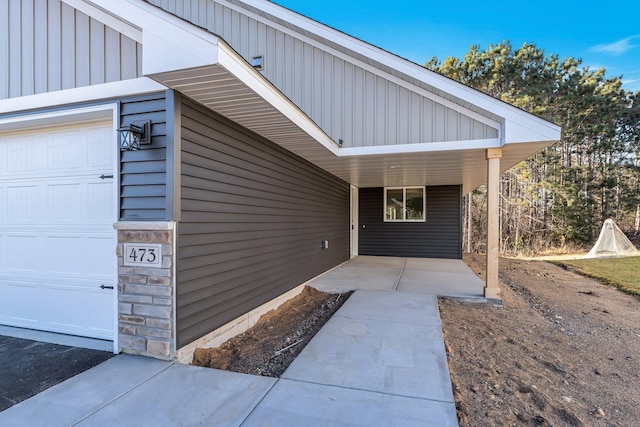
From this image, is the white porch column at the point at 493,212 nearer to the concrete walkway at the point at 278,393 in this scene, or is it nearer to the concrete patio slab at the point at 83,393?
the concrete walkway at the point at 278,393

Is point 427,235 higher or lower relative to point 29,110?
lower

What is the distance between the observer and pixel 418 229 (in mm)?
9664

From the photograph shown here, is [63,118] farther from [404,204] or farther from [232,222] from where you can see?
[404,204]

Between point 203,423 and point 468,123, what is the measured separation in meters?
4.61

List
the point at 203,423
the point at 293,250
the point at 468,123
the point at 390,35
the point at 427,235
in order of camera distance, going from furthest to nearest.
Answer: the point at 390,35 → the point at 427,235 → the point at 293,250 → the point at 468,123 → the point at 203,423

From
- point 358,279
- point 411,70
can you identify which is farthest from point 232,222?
point 358,279

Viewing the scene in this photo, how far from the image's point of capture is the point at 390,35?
38.9 feet

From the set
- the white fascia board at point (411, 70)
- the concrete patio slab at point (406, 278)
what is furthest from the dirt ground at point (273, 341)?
the white fascia board at point (411, 70)

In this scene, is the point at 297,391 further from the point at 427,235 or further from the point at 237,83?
the point at 427,235

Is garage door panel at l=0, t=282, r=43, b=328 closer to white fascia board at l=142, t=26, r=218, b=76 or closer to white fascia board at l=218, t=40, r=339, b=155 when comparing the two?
white fascia board at l=142, t=26, r=218, b=76

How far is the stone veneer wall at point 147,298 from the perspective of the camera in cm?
258

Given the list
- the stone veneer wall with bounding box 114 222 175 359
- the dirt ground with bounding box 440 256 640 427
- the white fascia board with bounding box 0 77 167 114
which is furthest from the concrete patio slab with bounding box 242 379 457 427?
the white fascia board with bounding box 0 77 167 114

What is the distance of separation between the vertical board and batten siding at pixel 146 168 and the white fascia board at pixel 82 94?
67mm

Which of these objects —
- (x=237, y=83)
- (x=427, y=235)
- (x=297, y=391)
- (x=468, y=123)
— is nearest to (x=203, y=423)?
(x=297, y=391)
